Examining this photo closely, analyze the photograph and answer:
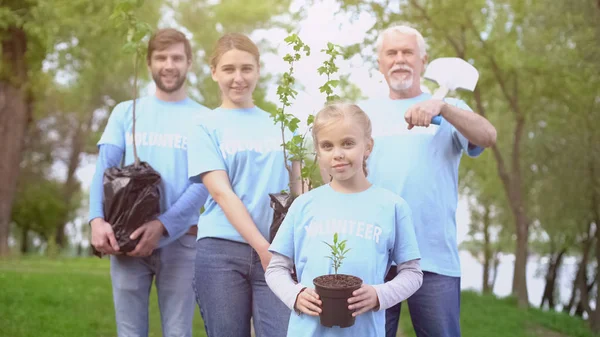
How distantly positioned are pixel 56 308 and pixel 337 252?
7228 millimetres

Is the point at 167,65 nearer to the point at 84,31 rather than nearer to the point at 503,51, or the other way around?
the point at 84,31

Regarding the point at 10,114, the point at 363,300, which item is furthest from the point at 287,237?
the point at 10,114

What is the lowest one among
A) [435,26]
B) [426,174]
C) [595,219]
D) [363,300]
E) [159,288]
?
[595,219]

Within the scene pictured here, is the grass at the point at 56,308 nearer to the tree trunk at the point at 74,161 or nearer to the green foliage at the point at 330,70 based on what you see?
the green foliage at the point at 330,70

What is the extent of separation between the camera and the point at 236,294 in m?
3.44

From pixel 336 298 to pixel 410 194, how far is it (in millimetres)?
1161

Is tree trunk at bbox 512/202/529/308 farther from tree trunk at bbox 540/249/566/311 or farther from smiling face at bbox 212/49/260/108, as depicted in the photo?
smiling face at bbox 212/49/260/108

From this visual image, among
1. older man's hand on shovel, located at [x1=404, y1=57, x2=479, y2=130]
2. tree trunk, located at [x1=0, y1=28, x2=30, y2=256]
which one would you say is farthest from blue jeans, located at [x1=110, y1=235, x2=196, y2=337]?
tree trunk, located at [x1=0, y1=28, x2=30, y2=256]

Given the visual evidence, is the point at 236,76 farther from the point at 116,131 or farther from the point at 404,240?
the point at 404,240

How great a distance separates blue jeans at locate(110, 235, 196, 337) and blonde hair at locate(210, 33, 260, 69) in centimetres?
127

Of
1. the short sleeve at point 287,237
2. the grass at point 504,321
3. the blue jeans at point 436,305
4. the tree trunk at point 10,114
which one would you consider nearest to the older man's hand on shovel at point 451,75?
the blue jeans at point 436,305

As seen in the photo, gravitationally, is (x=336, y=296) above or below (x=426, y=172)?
below

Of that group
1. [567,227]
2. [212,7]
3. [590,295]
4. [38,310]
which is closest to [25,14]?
[38,310]

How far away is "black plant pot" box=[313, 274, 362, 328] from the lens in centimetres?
255
